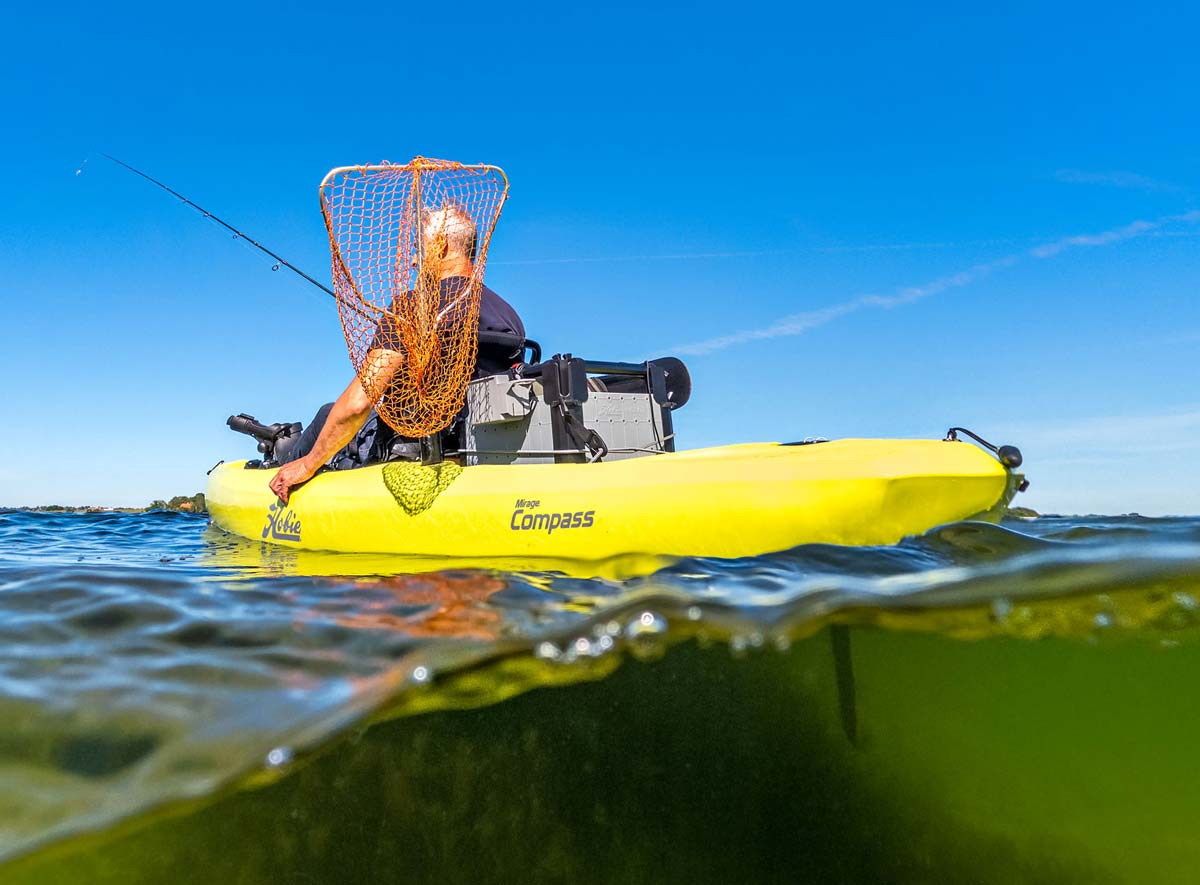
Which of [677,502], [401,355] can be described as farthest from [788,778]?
[401,355]

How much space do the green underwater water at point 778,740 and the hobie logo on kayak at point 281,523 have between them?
2.55 meters

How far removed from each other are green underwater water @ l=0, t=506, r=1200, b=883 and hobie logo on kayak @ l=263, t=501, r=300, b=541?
255 cm

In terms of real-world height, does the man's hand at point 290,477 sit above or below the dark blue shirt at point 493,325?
below

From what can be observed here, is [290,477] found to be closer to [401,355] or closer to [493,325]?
[401,355]

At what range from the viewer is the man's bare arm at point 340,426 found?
5262mm

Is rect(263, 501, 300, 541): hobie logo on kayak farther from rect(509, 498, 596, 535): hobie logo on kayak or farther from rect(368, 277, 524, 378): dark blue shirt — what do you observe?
rect(509, 498, 596, 535): hobie logo on kayak

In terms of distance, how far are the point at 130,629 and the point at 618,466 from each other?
8.12ft

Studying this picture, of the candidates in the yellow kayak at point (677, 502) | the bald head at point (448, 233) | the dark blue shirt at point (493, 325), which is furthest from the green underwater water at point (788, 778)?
the bald head at point (448, 233)

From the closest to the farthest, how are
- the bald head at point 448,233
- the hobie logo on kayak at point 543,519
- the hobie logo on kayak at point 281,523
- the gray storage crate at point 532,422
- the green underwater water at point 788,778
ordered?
the green underwater water at point 788,778 → the hobie logo on kayak at point 543,519 → the bald head at point 448,233 → the gray storage crate at point 532,422 → the hobie logo on kayak at point 281,523

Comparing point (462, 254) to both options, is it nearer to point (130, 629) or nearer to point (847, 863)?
point (130, 629)

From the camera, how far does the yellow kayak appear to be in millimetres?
3648

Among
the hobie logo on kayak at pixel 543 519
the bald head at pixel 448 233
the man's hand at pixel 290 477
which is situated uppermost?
the bald head at pixel 448 233

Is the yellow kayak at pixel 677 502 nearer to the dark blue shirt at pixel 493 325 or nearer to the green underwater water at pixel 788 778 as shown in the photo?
the green underwater water at pixel 788 778

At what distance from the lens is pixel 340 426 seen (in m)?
5.69
